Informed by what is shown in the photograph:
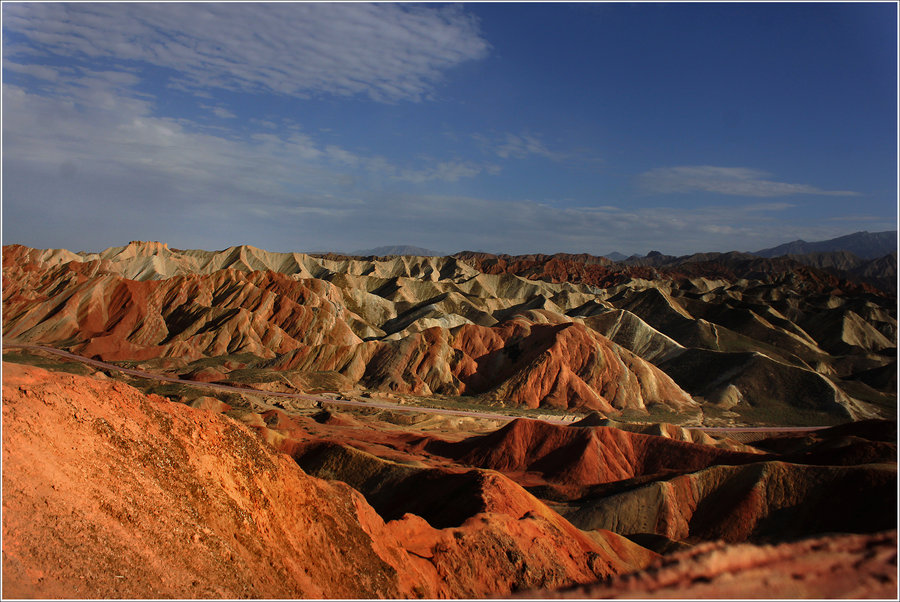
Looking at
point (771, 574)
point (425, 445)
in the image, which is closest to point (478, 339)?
point (425, 445)

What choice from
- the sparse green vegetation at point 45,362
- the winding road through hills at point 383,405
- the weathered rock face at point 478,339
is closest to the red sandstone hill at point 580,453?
the winding road through hills at point 383,405

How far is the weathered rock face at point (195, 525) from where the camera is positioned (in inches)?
536

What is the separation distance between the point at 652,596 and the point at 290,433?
34.5 metres

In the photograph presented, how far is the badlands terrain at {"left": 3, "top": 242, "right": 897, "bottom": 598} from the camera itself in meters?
14.1

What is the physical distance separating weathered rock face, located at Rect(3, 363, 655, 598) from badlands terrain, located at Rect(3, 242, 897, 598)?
0.24 feet

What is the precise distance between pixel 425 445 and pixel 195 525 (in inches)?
1145

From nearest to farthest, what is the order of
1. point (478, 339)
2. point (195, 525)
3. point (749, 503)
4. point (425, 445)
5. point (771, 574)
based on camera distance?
point (771, 574) < point (195, 525) < point (749, 503) < point (425, 445) < point (478, 339)

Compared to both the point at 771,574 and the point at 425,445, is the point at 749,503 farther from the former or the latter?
the point at 771,574

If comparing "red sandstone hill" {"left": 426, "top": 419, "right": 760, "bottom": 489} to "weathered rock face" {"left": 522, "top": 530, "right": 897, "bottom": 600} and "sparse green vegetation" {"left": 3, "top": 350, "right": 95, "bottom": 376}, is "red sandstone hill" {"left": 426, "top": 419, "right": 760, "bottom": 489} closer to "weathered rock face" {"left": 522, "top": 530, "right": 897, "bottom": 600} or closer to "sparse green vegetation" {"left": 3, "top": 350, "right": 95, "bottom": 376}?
"weathered rock face" {"left": 522, "top": 530, "right": 897, "bottom": 600}

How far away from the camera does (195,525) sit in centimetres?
1602

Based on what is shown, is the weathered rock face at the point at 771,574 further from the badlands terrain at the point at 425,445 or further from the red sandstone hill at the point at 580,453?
the red sandstone hill at the point at 580,453

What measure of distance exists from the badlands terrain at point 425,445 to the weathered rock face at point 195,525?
73 millimetres

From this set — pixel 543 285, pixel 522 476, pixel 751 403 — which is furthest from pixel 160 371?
pixel 543 285

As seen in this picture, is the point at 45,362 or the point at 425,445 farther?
the point at 45,362
